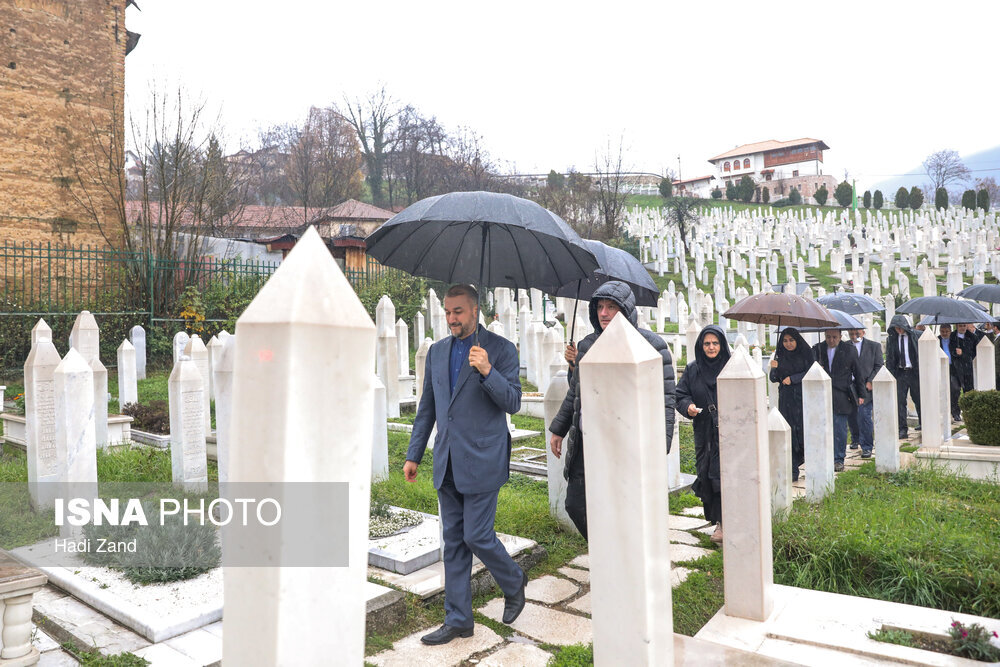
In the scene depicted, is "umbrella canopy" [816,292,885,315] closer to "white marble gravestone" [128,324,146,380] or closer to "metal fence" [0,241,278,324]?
"white marble gravestone" [128,324,146,380]

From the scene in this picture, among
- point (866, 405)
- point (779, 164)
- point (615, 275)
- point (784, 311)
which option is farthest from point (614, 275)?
point (779, 164)

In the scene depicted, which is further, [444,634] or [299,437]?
[444,634]

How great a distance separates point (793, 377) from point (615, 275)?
12.0ft

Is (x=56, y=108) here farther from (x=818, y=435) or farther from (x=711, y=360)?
(x=818, y=435)

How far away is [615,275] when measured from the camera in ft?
15.2

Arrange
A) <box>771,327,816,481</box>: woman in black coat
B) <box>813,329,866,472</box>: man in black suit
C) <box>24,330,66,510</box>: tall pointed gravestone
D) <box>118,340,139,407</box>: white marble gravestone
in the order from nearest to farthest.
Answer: <box>24,330,66,510</box>: tall pointed gravestone → <box>771,327,816,481</box>: woman in black coat → <box>813,329,866,472</box>: man in black suit → <box>118,340,139,407</box>: white marble gravestone

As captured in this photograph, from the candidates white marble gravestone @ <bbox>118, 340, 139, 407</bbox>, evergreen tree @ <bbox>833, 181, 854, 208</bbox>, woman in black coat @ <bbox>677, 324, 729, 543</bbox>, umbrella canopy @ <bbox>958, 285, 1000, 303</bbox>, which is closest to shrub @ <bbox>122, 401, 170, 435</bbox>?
white marble gravestone @ <bbox>118, 340, 139, 407</bbox>

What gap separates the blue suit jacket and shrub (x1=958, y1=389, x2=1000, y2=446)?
663 cm

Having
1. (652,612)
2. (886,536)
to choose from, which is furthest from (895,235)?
(652,612)

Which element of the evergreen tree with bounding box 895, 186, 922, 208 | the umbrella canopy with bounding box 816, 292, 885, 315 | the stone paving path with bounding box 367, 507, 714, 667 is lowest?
the stone paving path with bounding box 367, 507, 714, 667

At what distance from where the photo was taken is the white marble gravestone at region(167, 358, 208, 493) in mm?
5617

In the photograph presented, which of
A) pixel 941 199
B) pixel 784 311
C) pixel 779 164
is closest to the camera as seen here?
pixel 784 311

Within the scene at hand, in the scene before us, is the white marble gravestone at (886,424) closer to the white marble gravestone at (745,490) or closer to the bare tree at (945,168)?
the white marble gravestone at (745,490)

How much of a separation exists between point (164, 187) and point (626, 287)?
44.8 feet
